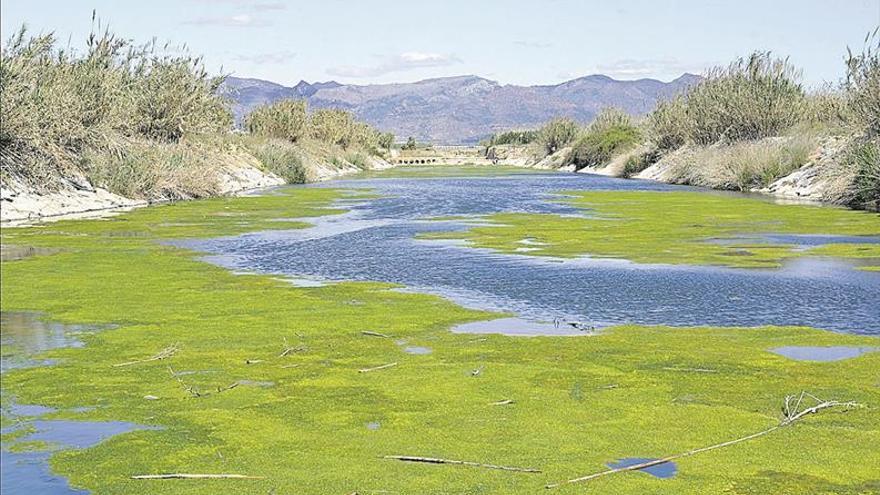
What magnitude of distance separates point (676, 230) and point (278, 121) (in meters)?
54.1

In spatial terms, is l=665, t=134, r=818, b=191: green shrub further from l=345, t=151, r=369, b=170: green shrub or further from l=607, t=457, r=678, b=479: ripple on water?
l=607, t=457, r=678, b=479: ripple on water

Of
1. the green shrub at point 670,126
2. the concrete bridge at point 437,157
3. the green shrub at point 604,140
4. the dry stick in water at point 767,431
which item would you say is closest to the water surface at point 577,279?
the dry stick in water at point 767,431

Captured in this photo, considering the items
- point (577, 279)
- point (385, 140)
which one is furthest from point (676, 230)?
point (385, 140)

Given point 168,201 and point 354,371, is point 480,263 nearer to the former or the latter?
point 354,371

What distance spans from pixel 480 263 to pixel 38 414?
11553 mm

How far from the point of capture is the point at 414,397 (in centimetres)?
945

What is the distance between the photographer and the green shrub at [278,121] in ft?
249

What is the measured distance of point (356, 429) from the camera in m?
8.45

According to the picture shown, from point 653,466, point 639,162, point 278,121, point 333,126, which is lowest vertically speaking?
point 653,466

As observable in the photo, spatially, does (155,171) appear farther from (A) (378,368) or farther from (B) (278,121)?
(B) (278,121)

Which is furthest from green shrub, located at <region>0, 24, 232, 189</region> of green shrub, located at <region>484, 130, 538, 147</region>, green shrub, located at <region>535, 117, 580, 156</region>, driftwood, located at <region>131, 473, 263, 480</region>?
green shrub, located at <region>484, 130, 538, 147</region>

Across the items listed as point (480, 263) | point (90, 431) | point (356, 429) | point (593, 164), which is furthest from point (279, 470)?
point (593, 164)

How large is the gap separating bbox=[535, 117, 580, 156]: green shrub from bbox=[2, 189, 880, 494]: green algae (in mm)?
94057

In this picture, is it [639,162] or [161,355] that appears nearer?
[161,355]
